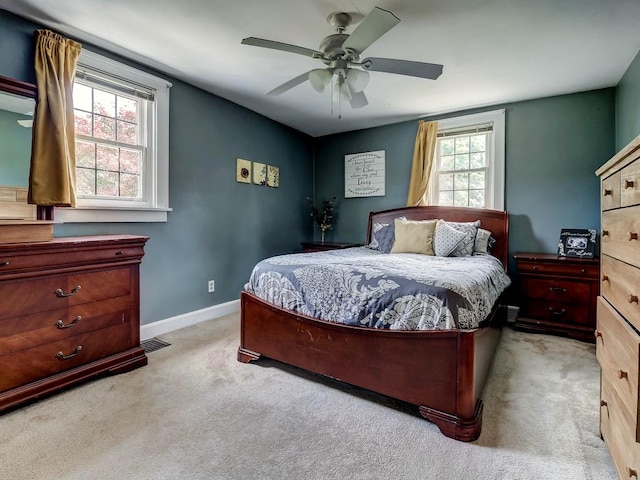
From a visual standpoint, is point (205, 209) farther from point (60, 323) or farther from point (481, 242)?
point (481, 242)

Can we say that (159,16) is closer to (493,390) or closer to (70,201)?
(70,201)

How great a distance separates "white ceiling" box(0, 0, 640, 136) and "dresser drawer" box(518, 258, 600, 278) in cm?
172

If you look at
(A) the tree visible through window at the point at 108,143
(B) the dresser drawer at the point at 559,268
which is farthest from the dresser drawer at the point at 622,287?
(A) the tree visible through window at the point at 108,143

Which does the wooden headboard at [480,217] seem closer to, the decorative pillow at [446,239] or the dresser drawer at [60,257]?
the decorative pillow at [446,239]

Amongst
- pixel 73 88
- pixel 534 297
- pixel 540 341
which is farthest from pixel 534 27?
pixel 73 88

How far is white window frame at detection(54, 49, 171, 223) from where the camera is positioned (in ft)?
8.39

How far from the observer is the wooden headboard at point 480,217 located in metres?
3.49

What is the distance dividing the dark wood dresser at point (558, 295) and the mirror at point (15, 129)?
4102 millimetres

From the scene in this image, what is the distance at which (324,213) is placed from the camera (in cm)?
482

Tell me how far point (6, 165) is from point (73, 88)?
0.76 m

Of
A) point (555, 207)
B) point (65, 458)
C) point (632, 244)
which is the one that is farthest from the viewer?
point (555, 207)

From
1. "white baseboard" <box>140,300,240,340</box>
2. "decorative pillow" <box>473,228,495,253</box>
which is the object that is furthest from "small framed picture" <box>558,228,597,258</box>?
"white baseboard" <box>140,300,240,340</box>

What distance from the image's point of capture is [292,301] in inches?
84.9

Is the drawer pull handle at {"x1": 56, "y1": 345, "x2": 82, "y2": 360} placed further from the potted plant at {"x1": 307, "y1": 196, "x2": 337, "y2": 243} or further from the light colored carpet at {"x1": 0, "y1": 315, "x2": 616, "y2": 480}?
the potted plant at {"x1": 307, "y1": 196, "x2": 337, "y2": 243}
